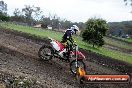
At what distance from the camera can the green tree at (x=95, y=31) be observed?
34094mm

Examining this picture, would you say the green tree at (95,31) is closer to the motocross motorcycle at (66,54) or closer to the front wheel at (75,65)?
the motocross motorcycle at (66,54)

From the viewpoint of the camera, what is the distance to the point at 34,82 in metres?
11.9

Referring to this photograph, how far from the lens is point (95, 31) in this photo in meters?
33.9

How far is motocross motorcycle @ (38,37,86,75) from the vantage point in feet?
49.8

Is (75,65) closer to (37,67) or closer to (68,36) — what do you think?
(68,36)

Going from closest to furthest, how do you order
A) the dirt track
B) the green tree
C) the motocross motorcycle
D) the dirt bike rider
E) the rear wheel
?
the dirt track, the dirt bike rider, the motocross motorcycle, the rear wheel, the green tree

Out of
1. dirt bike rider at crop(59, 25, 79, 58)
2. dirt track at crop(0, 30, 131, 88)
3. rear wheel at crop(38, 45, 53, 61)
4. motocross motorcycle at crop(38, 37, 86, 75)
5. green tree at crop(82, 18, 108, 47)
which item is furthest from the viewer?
green tree at crop(82, 18, 108, 47)

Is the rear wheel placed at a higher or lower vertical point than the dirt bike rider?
lower

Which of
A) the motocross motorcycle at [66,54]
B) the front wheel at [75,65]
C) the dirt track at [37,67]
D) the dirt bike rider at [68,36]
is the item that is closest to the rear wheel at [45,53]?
the motocross motorcycle at [66,54]

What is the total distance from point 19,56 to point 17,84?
539 cm

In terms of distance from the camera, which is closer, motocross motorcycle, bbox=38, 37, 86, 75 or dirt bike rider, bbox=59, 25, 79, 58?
dirt bike rider, bbox=59, 25, 79, 58

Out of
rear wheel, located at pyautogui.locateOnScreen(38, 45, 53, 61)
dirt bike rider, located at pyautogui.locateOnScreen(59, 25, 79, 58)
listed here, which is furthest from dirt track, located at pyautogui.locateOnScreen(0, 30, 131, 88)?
dirt bike rider, located at pyautogui.locateOnScreen(59, 25, 79, 58)

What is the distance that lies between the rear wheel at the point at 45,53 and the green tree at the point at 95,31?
17973 millimetres

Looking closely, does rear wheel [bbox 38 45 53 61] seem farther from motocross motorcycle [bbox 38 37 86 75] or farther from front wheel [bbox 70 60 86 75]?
front wheel [bbox 70 60 86 75]
